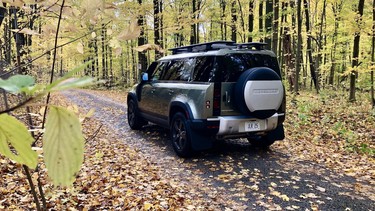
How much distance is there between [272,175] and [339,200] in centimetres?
114

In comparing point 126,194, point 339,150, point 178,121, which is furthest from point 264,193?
point 339,150

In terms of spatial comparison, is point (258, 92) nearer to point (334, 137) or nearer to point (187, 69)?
point (187, 69)

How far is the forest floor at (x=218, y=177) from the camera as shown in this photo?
13.8 feet

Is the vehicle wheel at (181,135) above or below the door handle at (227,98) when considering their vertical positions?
below

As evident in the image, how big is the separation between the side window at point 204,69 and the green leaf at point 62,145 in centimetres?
503

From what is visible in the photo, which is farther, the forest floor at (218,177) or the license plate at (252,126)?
the license plate at (252,126)

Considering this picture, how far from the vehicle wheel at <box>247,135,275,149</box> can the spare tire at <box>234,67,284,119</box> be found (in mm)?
1044

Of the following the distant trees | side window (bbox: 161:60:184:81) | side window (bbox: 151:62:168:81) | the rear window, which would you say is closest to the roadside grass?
the distant trees

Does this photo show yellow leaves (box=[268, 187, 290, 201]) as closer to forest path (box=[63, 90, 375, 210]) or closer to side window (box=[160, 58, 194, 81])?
forest path (box=[63, 90, 375, 210])

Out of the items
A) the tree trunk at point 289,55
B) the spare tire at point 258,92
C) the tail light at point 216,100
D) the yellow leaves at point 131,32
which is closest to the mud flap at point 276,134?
the spare tire at point 258,92

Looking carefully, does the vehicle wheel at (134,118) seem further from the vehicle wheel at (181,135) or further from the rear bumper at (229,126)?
the rear bumper at (229,126)

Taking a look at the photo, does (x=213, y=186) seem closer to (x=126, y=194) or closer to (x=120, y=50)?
(x=126, y=194)

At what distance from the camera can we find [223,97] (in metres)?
5.61

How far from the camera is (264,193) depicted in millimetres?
4480
